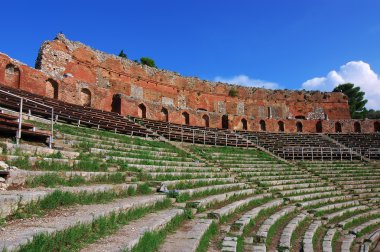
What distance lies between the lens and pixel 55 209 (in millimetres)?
4906

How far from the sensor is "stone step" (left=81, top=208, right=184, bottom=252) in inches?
149

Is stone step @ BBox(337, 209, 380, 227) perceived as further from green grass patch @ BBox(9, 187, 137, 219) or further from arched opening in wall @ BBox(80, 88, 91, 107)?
arched opening in wall @ BBox(80, 88, 91, 107)

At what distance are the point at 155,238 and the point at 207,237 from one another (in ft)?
4.93

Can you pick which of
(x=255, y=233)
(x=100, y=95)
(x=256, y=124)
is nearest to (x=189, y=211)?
(x=255, y=233)

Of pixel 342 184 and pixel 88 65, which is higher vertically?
pixel 88 65

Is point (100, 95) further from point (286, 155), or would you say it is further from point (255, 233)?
point (255, 233)

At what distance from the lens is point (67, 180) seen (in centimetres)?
639

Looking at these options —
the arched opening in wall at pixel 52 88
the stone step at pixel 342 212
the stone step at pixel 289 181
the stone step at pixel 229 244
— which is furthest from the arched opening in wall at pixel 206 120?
the stone step at pixel 229 244

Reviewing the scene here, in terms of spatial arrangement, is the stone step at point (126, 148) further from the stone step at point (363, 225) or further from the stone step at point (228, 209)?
the stone step at point (363, 225)

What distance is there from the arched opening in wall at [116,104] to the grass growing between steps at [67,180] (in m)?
19.4

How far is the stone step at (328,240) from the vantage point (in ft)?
24.3

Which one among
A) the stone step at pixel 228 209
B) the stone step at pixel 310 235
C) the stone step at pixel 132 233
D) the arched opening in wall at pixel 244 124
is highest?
the arched opening in wall at pixel 244 124

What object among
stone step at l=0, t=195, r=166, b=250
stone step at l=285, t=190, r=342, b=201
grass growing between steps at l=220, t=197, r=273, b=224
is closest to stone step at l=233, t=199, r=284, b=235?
grass growing between steps at l=220, t=197, r=273, b=224

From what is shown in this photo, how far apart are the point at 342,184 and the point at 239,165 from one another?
5305mm
